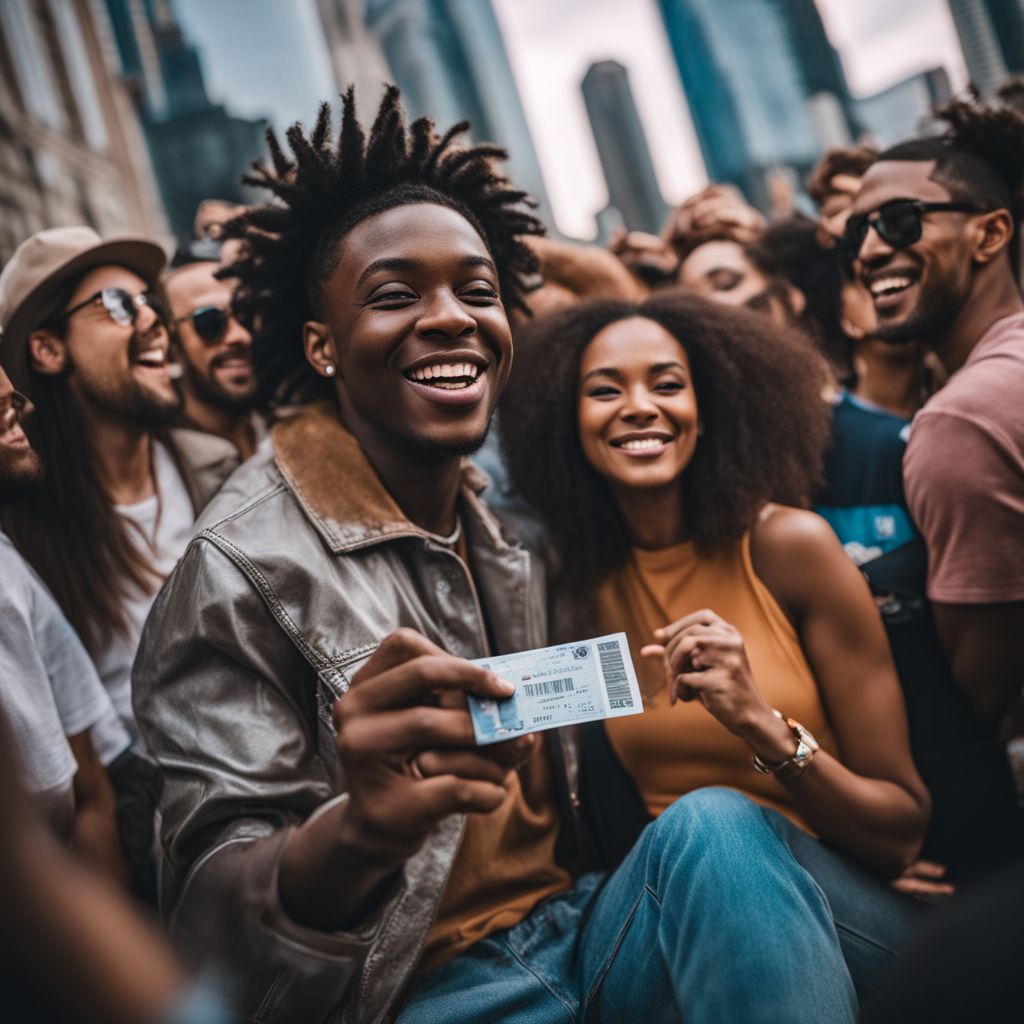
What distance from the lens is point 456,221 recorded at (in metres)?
2.34

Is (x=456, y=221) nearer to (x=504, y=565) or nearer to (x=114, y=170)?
(x=504, y=565)

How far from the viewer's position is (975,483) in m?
2.46

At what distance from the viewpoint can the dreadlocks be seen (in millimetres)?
2426

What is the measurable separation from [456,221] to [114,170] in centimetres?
1230

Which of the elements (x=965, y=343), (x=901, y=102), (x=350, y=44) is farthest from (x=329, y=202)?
(x=350, y=44)

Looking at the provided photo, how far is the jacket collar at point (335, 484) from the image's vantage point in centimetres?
217

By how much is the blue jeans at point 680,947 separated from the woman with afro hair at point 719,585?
27cm

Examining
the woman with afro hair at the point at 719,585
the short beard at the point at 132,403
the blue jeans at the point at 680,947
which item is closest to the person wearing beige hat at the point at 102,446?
the short beard at the point at 132,403

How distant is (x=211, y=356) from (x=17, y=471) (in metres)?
1.65

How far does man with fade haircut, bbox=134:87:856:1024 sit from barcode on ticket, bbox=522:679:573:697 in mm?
97

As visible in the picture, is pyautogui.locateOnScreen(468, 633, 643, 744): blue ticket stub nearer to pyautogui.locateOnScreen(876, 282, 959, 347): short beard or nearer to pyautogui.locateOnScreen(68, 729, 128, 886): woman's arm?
pyautogui.locateOnScreen(68, 729, 128, 886): woman's arm

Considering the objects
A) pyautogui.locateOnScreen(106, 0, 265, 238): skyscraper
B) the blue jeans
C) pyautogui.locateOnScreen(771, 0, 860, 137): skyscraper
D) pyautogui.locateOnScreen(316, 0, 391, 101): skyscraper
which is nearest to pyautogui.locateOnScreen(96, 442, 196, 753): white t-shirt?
the blue jeans

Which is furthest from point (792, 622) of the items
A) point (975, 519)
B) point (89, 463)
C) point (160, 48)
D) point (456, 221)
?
point (160, 48)

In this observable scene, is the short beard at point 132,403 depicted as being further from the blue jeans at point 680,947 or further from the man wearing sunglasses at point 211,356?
the blue jeans at point 680,947
